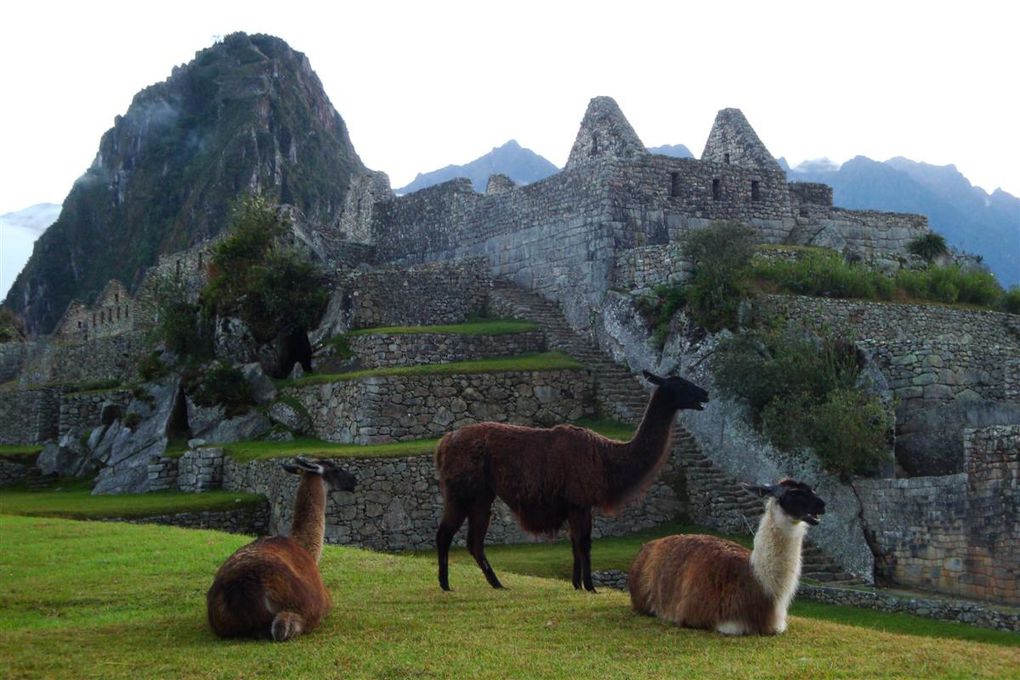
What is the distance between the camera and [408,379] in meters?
24.5

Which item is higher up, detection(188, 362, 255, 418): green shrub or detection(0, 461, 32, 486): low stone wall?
detection(188, 362, 255, 418): green shrub

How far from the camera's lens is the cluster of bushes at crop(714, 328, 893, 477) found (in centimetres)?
2017

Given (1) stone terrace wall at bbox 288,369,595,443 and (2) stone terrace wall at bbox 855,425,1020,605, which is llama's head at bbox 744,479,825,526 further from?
(1) stone terrace wall at bbox 288,369,595,443

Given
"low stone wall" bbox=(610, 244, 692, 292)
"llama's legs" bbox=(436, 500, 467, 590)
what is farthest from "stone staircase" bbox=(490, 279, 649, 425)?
"llama's legs" bbox=(436, 500, 467, 590)

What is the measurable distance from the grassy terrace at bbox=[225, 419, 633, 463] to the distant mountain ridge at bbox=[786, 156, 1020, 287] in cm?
3101

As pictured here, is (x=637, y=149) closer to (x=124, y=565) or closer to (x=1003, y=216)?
(x=124, y=565)

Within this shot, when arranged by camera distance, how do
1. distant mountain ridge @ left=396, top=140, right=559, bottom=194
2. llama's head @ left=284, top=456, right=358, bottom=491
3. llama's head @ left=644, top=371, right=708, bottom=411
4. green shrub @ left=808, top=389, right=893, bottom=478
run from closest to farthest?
llama's head @ left=284, top=456, right=358, bottom=491 → llama's head @ left=644, top=371, right=708, bottom=411 → green shrub @ left=808, top=389, right=893, bottom=478 → distant mountain ridge @ left=396, top=140, right=559, bottom=194

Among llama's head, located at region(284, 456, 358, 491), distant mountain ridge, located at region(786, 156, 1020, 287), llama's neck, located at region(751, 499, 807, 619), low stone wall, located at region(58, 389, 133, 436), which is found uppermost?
distant mountain ridge, located at region(786, 156, 1020, 287)

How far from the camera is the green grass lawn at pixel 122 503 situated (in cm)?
2214

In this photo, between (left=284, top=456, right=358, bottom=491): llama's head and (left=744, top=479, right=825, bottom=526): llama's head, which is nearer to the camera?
(left=744, top=479, right=825, bottom=526): llama's head

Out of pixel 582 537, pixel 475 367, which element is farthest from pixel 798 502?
pixel 475 367

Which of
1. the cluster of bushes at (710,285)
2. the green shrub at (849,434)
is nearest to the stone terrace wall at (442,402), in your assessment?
the cluster of bushes at (710,285)

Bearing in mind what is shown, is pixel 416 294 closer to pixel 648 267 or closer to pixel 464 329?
pixel 464 329

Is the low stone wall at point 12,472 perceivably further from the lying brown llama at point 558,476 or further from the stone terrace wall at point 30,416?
the lying brown llama at point 558,476
